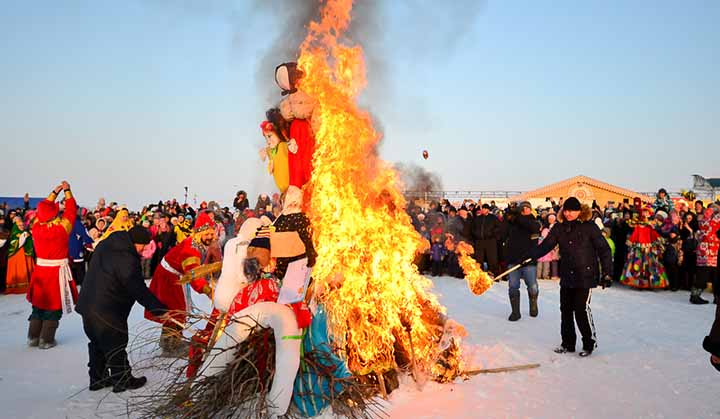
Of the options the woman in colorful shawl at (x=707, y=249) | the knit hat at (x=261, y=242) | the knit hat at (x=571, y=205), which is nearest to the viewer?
the knit hat at (x=261, y=242)

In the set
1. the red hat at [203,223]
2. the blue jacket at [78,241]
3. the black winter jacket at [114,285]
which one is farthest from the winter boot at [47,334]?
the blue jacket at [78,241]

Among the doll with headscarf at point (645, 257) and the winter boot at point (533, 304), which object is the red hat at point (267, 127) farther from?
the doll with headscarf at point (645, 257)

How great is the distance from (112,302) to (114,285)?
0.17 m

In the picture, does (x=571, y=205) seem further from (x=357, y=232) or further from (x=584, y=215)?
(x=357, y=232)

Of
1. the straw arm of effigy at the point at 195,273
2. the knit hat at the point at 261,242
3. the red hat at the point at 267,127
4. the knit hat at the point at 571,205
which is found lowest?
the straw arm of effigy at the point at 195,273

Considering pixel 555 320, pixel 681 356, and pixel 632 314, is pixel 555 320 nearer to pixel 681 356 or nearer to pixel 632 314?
pixel 632 314

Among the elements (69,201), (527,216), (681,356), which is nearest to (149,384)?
(69,201)

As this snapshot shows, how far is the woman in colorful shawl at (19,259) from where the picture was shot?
1013 centimetres

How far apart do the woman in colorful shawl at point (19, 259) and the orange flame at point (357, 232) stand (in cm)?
851

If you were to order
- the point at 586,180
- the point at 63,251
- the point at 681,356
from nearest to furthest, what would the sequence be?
the point at 681,356 → the point at 63,251 → the point at 586,180

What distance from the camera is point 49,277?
21.7 feet

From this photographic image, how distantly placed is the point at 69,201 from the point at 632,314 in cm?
887

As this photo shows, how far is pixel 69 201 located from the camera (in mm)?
7012

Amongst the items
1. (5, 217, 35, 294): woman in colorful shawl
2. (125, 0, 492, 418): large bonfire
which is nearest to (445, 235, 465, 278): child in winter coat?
(125, 0, 492, 418): large bonfire
